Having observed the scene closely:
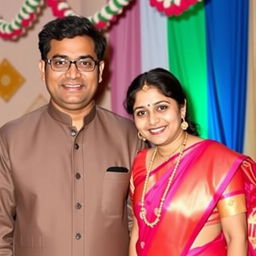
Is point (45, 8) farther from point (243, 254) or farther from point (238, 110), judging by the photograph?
point (243, 254)

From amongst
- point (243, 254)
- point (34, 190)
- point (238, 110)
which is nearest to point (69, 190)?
point (34, 190)

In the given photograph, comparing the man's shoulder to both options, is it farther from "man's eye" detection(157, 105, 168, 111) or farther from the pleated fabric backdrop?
the pleated fabric backdrop

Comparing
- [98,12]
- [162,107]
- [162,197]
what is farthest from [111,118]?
[98,12]

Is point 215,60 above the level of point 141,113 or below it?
above

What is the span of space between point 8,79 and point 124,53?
2.92ft

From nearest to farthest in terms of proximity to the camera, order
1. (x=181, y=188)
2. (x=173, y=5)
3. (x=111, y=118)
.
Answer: (x=181, y=188), (x=111, y=118), (x=173, y=5)

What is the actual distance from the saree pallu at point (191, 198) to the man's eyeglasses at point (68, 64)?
43 cm

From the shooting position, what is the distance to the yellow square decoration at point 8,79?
142 inches

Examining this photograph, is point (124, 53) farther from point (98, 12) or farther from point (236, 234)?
point (236, 234)

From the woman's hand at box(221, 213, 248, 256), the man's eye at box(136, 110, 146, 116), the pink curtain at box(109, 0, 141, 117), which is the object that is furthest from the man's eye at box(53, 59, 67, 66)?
the pink curtain at box(109, 0, 141, 117)

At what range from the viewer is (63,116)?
71.2 inches

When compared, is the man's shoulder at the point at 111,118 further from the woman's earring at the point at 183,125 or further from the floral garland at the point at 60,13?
the floral garland at the point at 60,13

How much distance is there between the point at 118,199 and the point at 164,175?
0.65 ft

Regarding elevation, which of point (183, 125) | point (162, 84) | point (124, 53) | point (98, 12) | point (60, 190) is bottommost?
point (60, 190)
